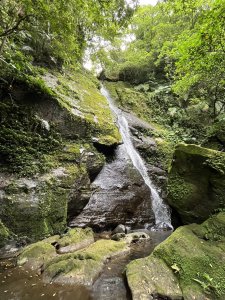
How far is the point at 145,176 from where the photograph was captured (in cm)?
1020

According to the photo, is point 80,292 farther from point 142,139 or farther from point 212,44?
point 142,139

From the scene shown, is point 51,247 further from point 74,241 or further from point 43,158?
point 43,158

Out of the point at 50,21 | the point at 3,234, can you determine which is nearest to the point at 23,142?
the point at 3,234

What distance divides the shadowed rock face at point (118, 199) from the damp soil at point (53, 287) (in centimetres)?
292

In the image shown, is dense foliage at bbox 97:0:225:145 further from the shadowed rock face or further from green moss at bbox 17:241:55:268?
green moss at bbox 17:241:55:268

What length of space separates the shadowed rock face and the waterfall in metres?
0.32

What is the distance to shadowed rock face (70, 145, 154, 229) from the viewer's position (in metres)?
7.73

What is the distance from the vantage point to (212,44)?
19.7 ft

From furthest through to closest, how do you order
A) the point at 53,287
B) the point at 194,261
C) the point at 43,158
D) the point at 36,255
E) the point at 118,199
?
the point at 118,199, the point at 43,158, the point at 36,255, the point at 194,261, the point at 53,287

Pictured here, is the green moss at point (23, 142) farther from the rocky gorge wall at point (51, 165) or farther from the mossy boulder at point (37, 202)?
the mossy boulder at point (37, 202)

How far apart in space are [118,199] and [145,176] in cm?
227

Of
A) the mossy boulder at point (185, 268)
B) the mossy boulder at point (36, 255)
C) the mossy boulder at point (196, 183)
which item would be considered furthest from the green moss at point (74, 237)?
the mossy boulder at point (196, 183)

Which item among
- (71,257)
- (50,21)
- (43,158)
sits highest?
(50,21)

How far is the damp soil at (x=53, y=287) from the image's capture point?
12.1ft
